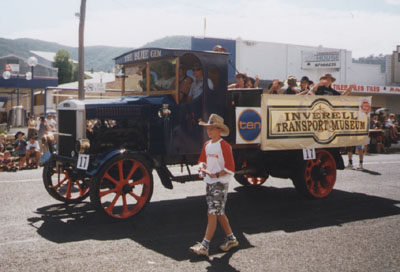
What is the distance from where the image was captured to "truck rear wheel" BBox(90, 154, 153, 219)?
6307 mm

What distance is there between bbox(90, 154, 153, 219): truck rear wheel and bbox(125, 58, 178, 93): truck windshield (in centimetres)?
145

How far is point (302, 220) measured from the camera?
273 inches

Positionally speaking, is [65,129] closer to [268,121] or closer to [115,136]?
[115,136]

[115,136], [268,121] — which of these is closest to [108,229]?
[115,136]

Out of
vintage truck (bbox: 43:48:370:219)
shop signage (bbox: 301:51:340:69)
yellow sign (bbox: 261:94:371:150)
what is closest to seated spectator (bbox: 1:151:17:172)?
vintage truck (bbox: 43:48:370:219)

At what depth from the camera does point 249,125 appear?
7.81m

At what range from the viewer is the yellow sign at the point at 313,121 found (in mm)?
7949

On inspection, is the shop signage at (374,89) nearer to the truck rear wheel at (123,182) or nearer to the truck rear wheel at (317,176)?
the truck rear wheel at (317,176)

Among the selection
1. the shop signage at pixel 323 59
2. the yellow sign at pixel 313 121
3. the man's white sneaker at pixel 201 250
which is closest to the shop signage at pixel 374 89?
the shop signage at pixel 323 59

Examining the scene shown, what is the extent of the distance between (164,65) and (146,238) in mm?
2988

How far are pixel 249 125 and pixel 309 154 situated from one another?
1433 millimetres

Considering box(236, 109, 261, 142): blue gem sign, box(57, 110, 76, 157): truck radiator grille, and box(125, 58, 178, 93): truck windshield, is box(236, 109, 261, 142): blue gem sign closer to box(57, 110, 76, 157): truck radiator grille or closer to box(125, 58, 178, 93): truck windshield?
box(125, 58, 178, 93): truck windshield

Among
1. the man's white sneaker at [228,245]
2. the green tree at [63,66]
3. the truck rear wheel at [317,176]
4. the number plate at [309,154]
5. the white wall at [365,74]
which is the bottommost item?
the man's white sneaker at [228,245]

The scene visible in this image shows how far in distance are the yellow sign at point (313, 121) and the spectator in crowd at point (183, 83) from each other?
1.40 metres
